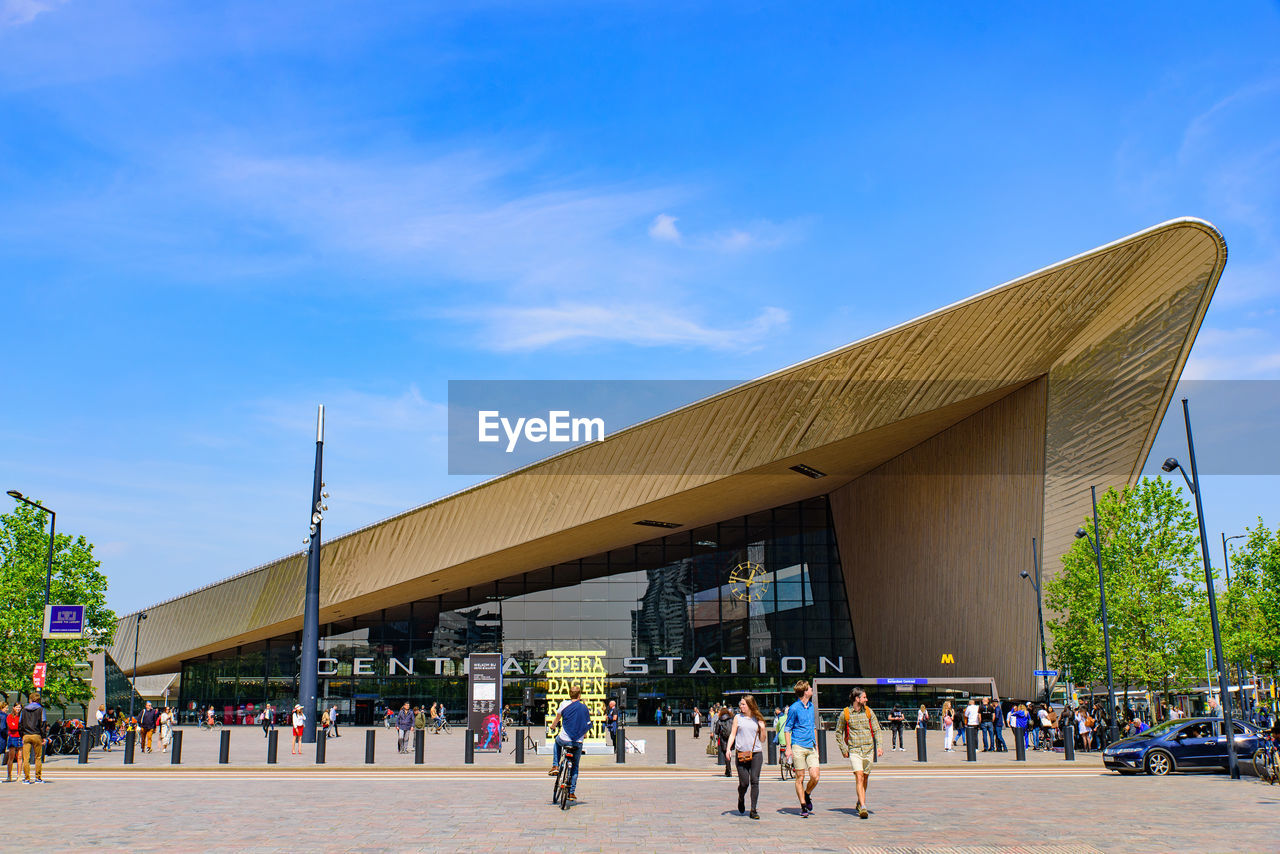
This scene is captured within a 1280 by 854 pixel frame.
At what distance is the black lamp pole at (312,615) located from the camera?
92.8 feet

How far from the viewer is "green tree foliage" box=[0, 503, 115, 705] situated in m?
29.9

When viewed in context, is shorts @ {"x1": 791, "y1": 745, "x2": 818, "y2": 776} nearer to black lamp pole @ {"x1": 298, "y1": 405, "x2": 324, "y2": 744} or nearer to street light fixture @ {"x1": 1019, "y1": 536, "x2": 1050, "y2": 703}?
black lamp pole @ {"x1": 298, "y1": 405, "x2": 324, "y2": 744}

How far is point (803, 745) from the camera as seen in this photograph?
39.4ft

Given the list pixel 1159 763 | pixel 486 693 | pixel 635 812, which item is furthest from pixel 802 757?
pixel 486 693

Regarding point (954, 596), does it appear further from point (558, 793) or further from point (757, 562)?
point (558, 793)

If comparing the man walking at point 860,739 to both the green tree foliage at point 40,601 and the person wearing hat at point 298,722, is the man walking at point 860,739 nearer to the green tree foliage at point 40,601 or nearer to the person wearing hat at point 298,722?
the person wearing hat at point 298,722

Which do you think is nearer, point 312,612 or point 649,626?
point 312,612

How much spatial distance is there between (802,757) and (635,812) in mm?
2096

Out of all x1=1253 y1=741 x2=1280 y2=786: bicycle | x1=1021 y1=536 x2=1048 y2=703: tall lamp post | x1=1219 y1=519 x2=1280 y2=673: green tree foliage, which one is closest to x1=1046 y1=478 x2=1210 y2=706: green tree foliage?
x1=1021 y1=536 x2=1048 y2=703: tall lamp post

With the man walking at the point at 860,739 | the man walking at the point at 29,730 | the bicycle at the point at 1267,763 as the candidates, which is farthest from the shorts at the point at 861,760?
the man walking at the point at 29,730

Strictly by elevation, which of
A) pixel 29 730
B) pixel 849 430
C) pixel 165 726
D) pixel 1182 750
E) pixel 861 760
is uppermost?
pixel 849 430

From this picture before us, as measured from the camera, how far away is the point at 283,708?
45.4m

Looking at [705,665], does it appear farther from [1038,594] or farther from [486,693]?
[486,693]

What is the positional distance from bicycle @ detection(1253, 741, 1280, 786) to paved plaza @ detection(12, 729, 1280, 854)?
291 millimetres
